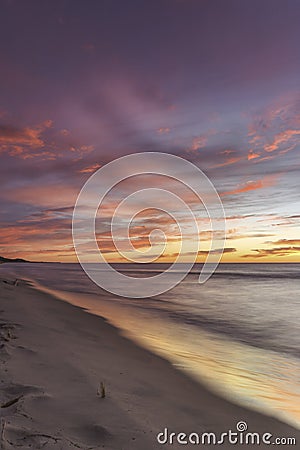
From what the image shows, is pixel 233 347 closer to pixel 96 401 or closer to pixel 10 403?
pixel 96 401

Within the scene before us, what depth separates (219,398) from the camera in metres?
6.71

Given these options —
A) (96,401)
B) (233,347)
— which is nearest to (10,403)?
(96,401)

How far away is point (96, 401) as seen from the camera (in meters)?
5.16

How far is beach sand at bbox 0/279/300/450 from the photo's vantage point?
408cm

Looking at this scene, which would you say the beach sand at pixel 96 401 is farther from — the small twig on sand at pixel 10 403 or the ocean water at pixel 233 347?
the ocean water at pixel 233 347

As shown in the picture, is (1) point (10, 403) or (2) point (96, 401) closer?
(1) point (10, 403)

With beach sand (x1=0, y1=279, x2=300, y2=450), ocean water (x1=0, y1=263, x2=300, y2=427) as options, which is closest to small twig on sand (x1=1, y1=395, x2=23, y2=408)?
beach sand (x1=0, y1=279, x2=300, y2=450)

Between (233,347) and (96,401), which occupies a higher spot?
(96,401)

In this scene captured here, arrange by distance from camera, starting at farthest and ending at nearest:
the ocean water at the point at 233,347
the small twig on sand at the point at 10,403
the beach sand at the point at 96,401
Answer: the ocean water at the point at 233,347
the small twig on sand at the point at 10,403
the beach sand at the point at 96,401

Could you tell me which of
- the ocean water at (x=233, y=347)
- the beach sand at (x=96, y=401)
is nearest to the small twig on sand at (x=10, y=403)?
the beach sand at (x=96, y=401)

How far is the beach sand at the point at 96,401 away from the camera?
4.08 m

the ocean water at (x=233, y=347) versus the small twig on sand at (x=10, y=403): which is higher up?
the small twig on sand at (x=10, y=403)

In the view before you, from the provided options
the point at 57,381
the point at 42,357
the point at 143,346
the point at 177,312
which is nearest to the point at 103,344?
the point at 143,346

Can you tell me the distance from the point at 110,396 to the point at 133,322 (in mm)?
10300
